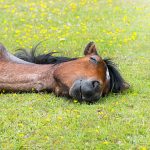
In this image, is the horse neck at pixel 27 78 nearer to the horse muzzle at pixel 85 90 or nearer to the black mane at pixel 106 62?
the black mane at pixel 106 62

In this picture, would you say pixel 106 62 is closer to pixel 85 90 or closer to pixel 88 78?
pixel 88 78

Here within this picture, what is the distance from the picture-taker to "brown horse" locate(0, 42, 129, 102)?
20.0 ft

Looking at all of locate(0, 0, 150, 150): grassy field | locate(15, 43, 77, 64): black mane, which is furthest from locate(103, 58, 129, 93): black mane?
locate(15, 43, 77, 64): black mane

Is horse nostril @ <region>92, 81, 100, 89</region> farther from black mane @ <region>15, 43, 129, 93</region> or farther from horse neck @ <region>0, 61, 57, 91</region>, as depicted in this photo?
horse neck @ <region>0, 61, 57, 91</region>

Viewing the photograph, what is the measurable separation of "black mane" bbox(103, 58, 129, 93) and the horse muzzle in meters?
0.42

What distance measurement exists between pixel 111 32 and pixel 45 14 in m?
2.62

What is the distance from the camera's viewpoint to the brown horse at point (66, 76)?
240 inches

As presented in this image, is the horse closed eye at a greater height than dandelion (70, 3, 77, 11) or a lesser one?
greater

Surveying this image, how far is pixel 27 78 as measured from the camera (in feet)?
22.1

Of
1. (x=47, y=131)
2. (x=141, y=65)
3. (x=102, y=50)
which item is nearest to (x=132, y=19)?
(x=102, y=50)

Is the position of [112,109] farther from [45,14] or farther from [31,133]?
[45,14]

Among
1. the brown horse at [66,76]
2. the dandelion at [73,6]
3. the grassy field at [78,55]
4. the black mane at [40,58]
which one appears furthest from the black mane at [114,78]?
the dandelion at [73,6]

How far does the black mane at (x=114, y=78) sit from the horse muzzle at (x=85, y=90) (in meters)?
0.42

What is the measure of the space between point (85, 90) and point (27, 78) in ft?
3.61
